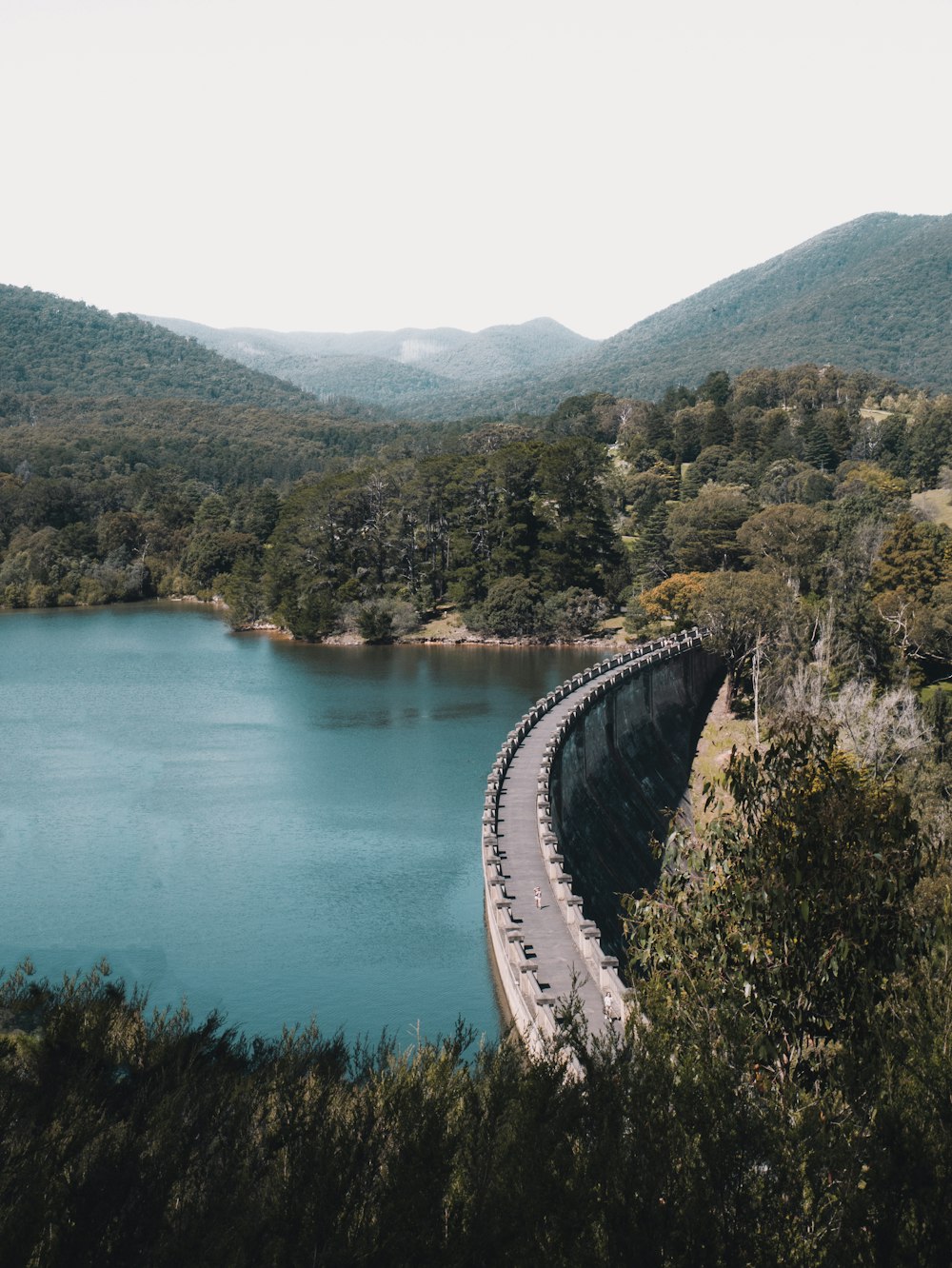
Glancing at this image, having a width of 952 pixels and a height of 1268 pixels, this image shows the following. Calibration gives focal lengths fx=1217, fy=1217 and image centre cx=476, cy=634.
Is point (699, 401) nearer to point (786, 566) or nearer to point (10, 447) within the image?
point (786, 566)

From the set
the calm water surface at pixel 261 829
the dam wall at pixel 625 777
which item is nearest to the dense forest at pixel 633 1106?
the calm water surface at pixel 261 829

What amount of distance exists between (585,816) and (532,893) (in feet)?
45.8

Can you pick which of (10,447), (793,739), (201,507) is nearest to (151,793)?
(793,739)

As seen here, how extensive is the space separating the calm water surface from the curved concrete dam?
2.81 meters

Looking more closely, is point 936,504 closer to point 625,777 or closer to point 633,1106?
point 625,777

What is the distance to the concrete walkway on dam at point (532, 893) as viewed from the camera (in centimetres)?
2756

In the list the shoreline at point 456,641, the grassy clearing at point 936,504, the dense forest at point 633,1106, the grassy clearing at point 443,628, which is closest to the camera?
the dense forest at point 633,1106

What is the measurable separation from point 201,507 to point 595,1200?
130875 mm

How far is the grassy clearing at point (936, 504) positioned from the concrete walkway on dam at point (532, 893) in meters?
64.1

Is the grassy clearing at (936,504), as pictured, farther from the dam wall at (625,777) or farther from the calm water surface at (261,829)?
the calm water surface at (261,829)

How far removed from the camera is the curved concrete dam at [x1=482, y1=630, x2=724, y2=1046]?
28.6 meters

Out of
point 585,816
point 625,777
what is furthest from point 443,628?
point 585,816

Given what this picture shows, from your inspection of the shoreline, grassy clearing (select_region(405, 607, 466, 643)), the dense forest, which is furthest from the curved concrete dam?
grassy clearing (select_region(405, 607, 466, 643))

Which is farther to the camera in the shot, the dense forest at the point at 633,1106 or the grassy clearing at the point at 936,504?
the grassy clearing at the point at 936,504
